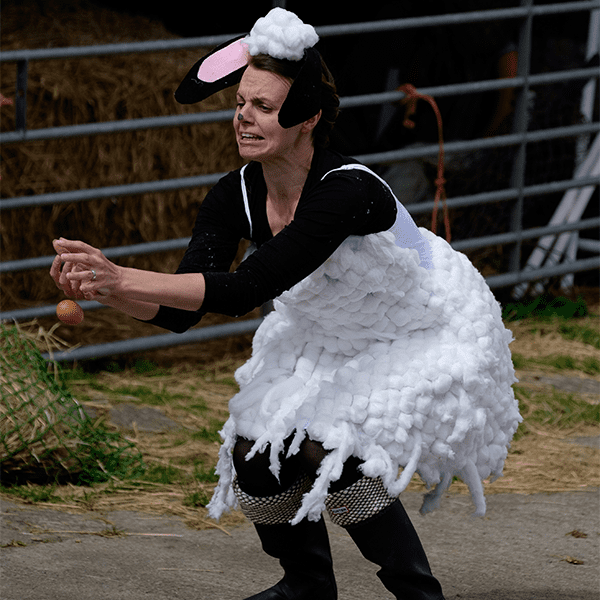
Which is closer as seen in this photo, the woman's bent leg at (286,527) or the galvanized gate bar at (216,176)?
the woman's bent leg at (286,527)

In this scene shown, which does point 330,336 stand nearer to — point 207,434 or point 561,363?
point 207,434

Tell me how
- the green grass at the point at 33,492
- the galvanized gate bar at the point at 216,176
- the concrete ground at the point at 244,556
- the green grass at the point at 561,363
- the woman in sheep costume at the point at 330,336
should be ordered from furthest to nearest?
the green grass at the point at 561,363, the galvanized gate bar at the point at 216,176, the green grass at the point at 33,492, the concrete ground at the point at 244,556, the woman in sheep costume at the point at 330,336

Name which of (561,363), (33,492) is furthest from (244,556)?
(561,363)

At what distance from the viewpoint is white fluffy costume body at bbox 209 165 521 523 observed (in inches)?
86.1

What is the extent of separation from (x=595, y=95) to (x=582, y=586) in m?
3.78

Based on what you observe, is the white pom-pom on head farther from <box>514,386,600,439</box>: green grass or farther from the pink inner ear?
<box>514,386,600,439</box>: green grass

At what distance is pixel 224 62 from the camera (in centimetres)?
232

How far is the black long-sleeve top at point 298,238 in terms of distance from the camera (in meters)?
2.04

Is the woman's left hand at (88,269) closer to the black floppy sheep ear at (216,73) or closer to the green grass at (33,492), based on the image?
the black floppy sheep ear at (216,73)

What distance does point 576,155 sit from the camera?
5.71 metres

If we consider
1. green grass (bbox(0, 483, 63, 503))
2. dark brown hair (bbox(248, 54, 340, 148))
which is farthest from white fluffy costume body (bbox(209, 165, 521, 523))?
green grass (bbox(0, 483, 63, 503))

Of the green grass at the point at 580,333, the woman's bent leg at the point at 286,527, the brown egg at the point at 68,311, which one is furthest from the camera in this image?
the green grass at the point at 580,333

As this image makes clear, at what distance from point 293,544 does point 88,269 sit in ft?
2.96

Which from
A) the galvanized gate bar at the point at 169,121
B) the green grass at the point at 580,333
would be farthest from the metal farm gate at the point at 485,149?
the green grass at the point at 580,333
